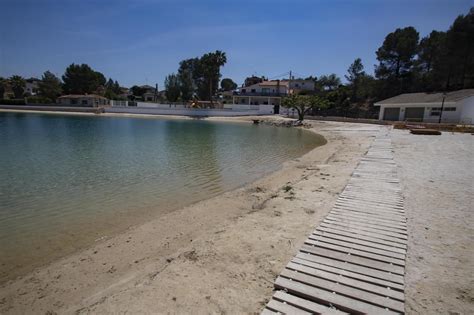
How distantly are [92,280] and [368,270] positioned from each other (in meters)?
4.73

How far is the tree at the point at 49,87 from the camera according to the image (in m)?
82.7

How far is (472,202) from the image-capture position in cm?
779

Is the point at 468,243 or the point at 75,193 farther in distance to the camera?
the point at 75,193

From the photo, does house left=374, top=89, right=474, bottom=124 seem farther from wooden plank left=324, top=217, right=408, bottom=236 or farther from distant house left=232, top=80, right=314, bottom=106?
wooden plank left=324, top=217, right=408, bottom=236

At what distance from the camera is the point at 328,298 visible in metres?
3.67

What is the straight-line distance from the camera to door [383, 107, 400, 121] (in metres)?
46.7

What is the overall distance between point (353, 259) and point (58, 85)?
332 ft

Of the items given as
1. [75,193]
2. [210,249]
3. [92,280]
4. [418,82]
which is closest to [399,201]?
[210,249]

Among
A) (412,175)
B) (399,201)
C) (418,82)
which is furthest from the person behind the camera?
(418,82)

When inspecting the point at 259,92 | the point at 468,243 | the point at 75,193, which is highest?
the point at 259,92

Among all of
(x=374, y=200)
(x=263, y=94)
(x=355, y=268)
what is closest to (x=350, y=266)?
(x=355, y=268)

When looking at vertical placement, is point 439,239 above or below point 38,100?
below

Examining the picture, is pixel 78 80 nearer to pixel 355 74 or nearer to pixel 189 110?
pixel 189 110

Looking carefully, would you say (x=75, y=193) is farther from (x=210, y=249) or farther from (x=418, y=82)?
(x=418, y=82)
